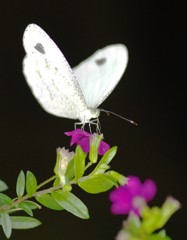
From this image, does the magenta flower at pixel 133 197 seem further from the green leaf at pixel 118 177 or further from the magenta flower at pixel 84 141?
the magenta flower at pixel 84 141

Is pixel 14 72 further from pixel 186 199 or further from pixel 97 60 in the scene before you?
pixel 97 60

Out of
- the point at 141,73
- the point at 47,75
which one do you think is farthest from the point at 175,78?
the point at 47,75

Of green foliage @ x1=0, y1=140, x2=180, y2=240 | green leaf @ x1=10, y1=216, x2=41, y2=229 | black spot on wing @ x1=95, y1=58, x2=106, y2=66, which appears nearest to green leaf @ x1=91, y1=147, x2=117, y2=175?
green foliage @ x1=0, y1=140, x2=180, y2=240

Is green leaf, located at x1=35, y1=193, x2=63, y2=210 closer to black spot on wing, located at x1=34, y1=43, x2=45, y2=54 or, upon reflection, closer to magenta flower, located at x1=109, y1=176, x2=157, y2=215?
magenta flower, located at x1=109, y1=176, x2=157, y2=215

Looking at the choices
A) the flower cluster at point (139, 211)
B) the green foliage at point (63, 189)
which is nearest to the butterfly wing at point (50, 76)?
the green foliage at point (63, 189)

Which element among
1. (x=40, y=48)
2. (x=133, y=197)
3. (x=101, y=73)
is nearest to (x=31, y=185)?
(x=133, y=197)
